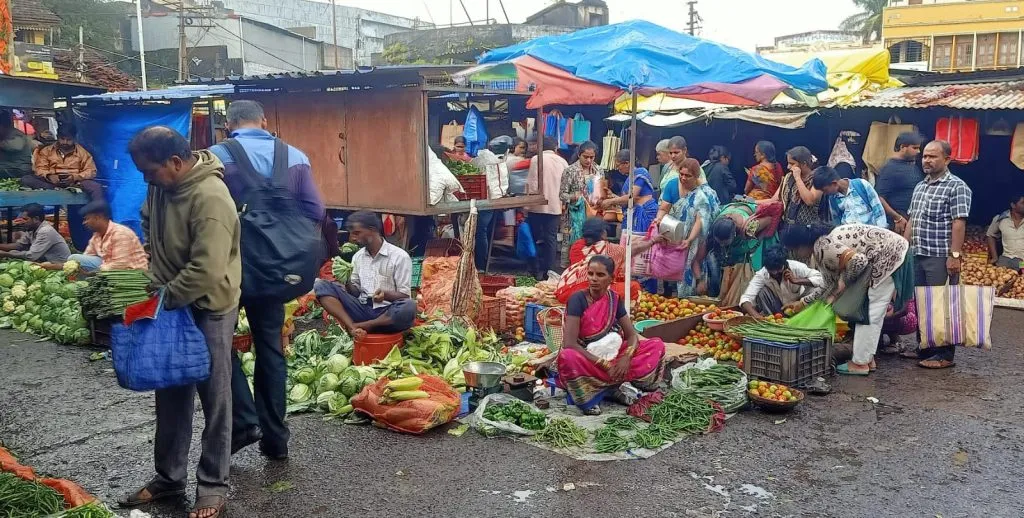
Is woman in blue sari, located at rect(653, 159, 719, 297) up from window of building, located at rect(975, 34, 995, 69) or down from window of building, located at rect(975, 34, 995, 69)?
down

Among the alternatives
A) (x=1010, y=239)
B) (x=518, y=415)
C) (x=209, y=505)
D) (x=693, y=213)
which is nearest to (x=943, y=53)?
(x=1010, y=239)

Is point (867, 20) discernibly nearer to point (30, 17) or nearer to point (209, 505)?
point (30, 17)

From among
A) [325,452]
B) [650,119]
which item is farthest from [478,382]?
[650,119]

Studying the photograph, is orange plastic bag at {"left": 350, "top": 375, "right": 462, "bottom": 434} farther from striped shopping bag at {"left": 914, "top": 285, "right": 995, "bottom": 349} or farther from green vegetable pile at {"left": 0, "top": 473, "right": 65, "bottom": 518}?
striped shopping bag at {"left": 914, "top": 285, "right": 995, "bottom": 349}

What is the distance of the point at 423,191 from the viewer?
9.26 metres

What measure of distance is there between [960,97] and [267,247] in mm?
10179

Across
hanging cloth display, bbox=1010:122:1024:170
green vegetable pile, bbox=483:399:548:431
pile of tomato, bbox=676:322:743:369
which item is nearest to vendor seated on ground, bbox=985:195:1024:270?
hanging cloth display, bbox=1010:122:1024:170

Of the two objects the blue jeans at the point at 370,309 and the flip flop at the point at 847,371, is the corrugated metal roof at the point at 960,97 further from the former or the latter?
the blue jeans at the point at 370,309

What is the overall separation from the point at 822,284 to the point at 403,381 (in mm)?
3727

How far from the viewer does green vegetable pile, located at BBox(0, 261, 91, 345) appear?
7.91 metres

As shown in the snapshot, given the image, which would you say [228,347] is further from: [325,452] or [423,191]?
[423,191]

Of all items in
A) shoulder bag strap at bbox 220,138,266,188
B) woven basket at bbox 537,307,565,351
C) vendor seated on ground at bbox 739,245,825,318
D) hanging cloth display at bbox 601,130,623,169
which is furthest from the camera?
hanging cloth display at bbox 601,130,623,169

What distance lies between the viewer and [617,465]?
194 inches

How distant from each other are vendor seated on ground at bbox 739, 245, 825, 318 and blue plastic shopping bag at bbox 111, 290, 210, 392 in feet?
16.0
